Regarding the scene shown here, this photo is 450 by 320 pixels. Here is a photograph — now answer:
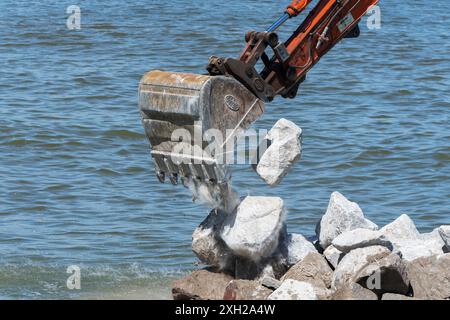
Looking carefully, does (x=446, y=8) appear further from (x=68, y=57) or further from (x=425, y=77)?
(x=68, y=57)

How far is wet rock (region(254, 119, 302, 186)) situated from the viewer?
9.31 m

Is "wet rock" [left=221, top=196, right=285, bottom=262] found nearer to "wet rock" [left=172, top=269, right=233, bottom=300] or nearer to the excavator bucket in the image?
"wet rock" [left=172, top=269, right=233, bottom=300]

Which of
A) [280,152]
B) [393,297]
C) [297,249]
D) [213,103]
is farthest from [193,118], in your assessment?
[393,297]

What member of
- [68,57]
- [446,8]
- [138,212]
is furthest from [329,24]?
[446,8]

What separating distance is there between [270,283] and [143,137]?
6.80 meters

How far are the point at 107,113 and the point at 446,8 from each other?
10.5 m

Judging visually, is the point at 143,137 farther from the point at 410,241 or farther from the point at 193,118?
the point at 193,118

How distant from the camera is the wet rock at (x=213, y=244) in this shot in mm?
→ 9289

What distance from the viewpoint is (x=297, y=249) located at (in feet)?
30.7

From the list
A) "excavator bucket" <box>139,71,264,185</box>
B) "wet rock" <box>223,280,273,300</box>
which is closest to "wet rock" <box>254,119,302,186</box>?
"excavator bucket" <box>139,71,264,185</box>

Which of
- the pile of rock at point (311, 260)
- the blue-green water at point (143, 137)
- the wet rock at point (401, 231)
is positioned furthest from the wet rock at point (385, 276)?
A: the blue-green water at point (143, 137)

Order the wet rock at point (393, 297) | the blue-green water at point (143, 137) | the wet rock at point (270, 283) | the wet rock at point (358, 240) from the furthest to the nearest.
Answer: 1. the blue-green water at point (143, 137)
2. the wet rock at point (358, 240)
3. the wet rock at point (270, 283)
4. the wet rock at point (393, 297)

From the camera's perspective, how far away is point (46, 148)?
48.8ft

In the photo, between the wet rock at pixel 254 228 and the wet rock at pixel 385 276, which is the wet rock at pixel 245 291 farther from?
the wet rock at pixel 385 276
